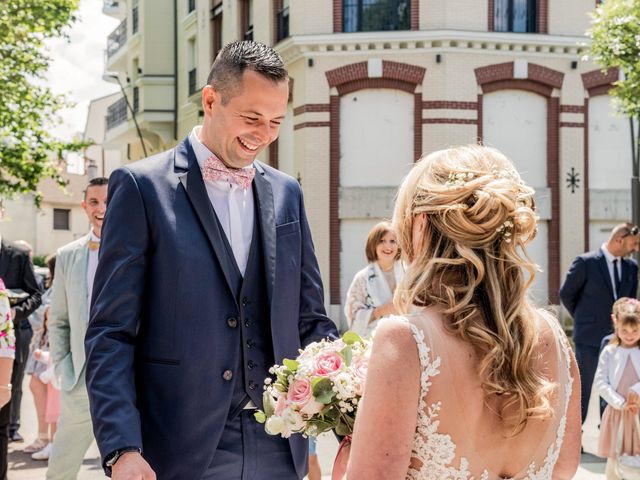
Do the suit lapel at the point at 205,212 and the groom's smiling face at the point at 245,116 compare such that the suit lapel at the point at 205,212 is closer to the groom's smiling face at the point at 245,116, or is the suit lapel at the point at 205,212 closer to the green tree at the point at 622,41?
the groom's smiling face at the point at 245,116

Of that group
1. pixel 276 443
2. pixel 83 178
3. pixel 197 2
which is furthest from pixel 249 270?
pixel 83 178

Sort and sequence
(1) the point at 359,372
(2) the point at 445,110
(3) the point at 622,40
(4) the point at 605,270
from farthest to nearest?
(2) the point at 445,110 → (3) the point at 622,40 → (4) the point at 605,270 → (1) the point at 359,372

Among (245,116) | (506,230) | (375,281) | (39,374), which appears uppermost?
(245,116)

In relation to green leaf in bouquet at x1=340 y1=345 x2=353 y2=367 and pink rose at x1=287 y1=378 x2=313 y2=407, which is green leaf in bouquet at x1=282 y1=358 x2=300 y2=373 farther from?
green leaf in bouquet at x1=340 y1=345 x2=353 y2=367

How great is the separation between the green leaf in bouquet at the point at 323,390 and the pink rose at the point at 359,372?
0.09 meters

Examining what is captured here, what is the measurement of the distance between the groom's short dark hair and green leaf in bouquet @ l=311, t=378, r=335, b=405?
1.19 m

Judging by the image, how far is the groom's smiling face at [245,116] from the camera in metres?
3.62

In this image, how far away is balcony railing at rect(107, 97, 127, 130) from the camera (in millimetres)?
40938

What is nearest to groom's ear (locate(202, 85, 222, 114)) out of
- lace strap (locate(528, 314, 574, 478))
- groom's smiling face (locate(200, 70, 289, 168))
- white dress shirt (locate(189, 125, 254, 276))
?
groom's smiling face (locate(200, 70, 289, 168))

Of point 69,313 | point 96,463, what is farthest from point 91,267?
point 96,463

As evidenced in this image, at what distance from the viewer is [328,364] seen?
10.3ft

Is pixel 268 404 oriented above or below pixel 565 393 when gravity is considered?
below

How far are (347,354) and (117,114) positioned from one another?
40804 millimetres

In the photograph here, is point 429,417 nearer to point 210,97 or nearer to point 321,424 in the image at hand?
point 321,424
